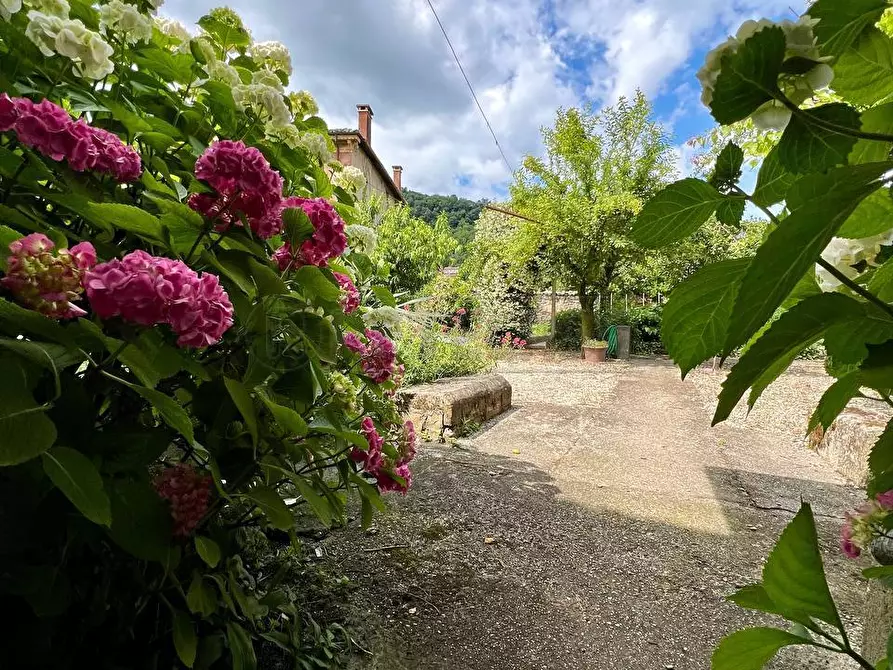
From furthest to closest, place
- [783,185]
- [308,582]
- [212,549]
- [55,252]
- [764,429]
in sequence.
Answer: [764,429]
[308,582]
[212,549]
[55,252]
[783,185]

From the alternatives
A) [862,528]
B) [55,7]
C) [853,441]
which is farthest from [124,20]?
[853,441]

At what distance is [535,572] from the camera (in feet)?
6.00

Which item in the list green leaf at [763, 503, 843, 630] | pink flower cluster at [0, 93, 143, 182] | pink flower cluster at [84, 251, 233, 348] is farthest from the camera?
pink flower cluster at [0, 93, 143, 182]

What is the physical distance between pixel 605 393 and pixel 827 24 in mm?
6235

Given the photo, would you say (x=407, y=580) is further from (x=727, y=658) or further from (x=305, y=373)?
(x=727, y=658)

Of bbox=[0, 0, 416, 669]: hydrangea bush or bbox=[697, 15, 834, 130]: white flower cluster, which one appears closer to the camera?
bbox=[697, 15, 834, 130]: white flower cluster

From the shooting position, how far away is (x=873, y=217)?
16.9 inches

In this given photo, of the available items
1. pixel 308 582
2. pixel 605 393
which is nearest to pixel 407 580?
pixel 308 582

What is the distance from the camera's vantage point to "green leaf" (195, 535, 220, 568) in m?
0.77

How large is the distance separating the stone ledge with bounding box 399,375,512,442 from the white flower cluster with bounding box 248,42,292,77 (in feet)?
8.79

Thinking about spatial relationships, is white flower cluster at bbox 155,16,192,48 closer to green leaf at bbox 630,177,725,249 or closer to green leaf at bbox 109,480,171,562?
green leaf at bbox 109,480,171,562

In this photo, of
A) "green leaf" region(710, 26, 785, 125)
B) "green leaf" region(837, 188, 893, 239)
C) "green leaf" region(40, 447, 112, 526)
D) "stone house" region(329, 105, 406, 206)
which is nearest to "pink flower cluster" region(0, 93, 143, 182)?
"green leaf" region(40, 447, 112, 526)

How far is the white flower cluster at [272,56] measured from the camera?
4.21 ft

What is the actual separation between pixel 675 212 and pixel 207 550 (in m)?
0.86
